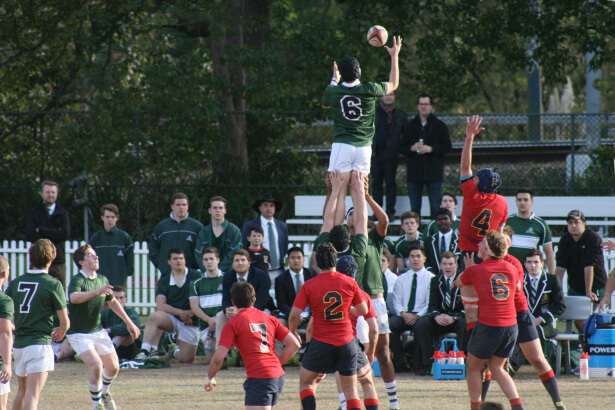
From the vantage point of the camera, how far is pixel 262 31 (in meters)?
17.3

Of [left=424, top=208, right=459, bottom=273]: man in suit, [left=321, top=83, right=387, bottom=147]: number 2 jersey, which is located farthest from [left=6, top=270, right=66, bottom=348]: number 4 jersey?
[left=424, top=208, right=459, bottom=273]: man in suit

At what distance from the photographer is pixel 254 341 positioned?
6957mm

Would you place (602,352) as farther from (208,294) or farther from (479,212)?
(208,294)

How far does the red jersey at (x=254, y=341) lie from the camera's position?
22.7 feet

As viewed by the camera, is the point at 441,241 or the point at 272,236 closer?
the point at 441,241

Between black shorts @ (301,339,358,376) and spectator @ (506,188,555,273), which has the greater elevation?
spectator @ (506,188,555,273)

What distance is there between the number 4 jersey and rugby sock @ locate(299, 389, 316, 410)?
2329mm

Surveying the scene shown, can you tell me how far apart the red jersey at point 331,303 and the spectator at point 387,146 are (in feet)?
22.8

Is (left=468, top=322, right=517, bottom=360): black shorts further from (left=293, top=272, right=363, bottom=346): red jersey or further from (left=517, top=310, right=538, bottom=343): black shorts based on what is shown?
(left=293, top=272, right=363, bottom=346): red jersey

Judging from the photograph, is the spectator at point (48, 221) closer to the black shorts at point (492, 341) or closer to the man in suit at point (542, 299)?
the man in suit at point (542, 299)

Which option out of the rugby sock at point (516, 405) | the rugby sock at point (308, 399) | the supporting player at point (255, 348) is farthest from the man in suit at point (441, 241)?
the supporting player at point (255, 348)

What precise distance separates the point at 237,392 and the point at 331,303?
3077mm

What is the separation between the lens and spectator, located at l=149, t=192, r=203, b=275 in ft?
43.5

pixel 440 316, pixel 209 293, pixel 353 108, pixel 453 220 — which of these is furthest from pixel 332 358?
pixel 453 220
